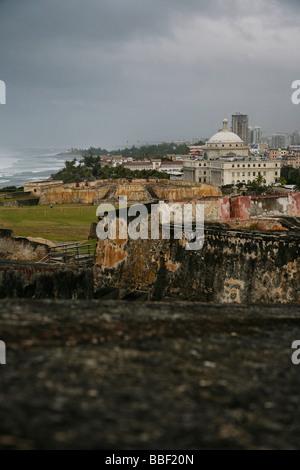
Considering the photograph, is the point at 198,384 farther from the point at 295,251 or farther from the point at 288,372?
the point at 295,251

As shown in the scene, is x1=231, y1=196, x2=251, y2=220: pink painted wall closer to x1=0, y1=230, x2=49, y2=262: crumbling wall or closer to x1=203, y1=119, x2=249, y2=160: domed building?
x1=0, y1=230, x2=49, y2=262: crumbling wall

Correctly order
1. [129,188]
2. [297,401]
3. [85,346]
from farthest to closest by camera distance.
→ [129,188] → [85,346] → [297,401]

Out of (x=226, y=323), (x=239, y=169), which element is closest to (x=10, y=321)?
(x=226, y=323)

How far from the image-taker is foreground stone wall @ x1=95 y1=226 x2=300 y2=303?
8477mm

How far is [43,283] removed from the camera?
6527mm

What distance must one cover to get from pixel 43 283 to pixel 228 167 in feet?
273

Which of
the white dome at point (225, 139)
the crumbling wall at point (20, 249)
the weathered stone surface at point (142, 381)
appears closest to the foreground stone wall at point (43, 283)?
the weathered stone surface at point (142, 381)

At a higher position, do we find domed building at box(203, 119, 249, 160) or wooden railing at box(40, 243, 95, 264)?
domed building at box(203, 119, 249, 160)

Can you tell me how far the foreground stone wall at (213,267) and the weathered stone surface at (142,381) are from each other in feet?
14.3

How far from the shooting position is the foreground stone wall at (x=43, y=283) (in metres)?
6.06

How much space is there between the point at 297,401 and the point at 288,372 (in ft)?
1.21

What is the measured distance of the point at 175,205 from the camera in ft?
42.9

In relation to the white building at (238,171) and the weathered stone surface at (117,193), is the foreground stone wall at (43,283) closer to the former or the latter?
the weathered stone surface at (117,193)

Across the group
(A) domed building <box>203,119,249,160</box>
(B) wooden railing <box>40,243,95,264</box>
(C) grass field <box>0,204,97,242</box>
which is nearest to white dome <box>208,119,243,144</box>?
(A) domed building <box>203,119,249,160</box>
